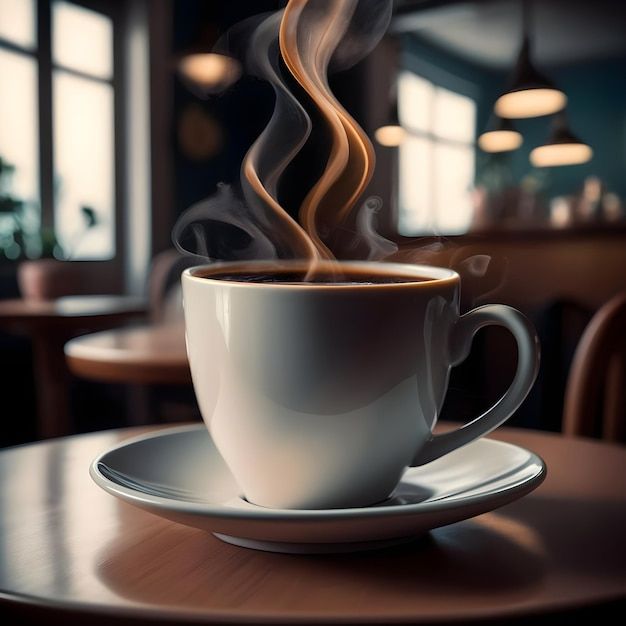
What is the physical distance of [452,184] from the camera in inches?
178

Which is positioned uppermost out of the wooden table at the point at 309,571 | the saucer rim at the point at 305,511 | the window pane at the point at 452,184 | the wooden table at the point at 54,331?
the window pane at the point at 452,184

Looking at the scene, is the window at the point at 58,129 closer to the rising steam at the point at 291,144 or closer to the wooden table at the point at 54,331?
the wooden table at the point at 54,331

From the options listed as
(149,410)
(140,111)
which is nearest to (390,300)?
(149,410)

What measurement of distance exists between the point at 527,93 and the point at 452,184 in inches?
60.2

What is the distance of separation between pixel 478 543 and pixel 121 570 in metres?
0.15

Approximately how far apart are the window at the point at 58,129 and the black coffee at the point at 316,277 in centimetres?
281

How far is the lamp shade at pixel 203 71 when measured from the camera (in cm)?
417

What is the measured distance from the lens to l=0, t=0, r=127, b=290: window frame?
3.58 metres

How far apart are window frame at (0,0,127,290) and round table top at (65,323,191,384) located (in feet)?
7.08

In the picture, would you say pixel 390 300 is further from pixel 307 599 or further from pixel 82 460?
pixel 82 460

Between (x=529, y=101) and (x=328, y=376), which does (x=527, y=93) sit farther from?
(x=328, y=376)

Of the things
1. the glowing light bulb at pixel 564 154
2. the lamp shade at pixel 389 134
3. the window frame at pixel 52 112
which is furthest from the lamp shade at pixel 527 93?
the window frame at pixel 52 112

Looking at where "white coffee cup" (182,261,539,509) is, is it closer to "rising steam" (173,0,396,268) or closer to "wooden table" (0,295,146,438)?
"rising steam" (173,0,396,268)

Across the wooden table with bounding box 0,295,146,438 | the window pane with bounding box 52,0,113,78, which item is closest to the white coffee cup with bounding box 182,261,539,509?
the wooden table with bounding box 0,295,146,438
